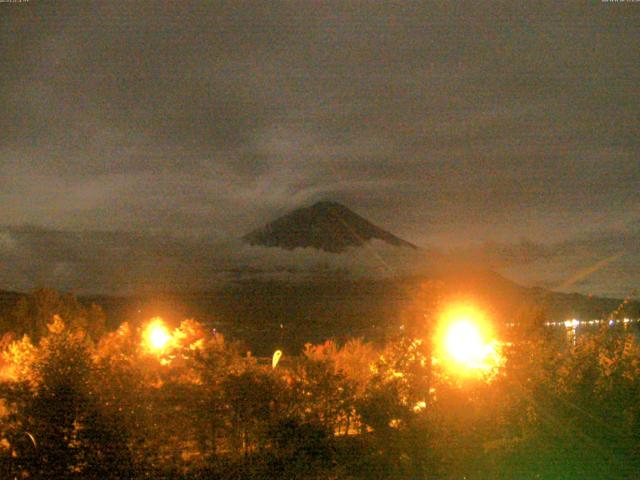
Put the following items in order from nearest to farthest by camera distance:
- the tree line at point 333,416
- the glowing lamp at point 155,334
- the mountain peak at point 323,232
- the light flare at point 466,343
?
the tree line at point 333,416, the light flare at point 466,343, the glowing lamp at point 155,334, the mountain peak at point 323,232

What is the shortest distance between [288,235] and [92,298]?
6133 centimetres

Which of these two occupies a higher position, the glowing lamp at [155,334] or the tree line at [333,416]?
the glowing lamp at [155,334]

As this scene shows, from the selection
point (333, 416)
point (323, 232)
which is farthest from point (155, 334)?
point (323, 232)

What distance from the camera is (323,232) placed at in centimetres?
9819

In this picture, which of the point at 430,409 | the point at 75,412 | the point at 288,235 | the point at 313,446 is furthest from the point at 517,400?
the point at 288,235

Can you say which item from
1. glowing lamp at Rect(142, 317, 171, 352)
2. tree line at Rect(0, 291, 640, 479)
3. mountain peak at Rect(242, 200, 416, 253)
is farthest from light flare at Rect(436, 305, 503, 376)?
mountain peak at Rect(242, 200, 416, 253)

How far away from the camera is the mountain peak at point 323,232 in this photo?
8988 centimetres

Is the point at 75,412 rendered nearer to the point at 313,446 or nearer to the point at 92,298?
the point at 313,446

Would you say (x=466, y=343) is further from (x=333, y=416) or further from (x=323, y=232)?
(x=323, y=232)

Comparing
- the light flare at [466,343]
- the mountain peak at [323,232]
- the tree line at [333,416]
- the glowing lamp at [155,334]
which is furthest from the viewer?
the mountain peak at [323,232]

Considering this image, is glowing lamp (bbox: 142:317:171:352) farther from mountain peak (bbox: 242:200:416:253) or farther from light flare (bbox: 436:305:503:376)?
mountain peak (bbox: 242:200:416:253)

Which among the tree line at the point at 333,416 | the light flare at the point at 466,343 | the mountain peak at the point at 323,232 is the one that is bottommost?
the tree line at the point at 333,416

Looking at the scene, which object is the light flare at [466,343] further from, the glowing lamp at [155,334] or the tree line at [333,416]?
the glowing lamp at [155,334]

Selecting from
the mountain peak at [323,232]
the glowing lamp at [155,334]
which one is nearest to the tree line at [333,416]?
the glowing lamp at [155,334]
